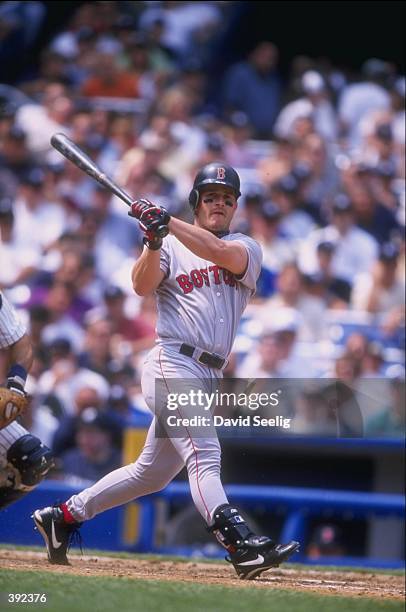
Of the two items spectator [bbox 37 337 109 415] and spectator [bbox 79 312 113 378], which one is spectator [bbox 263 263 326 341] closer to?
spectator [bbox 79 312 113 378]

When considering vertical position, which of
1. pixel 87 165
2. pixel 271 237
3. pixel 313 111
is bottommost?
pixel 87 165

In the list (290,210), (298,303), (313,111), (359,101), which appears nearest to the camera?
(298,303)

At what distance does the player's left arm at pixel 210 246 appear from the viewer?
3.68 metres

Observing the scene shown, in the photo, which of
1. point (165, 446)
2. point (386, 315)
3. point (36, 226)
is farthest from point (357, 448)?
point (36, 226)

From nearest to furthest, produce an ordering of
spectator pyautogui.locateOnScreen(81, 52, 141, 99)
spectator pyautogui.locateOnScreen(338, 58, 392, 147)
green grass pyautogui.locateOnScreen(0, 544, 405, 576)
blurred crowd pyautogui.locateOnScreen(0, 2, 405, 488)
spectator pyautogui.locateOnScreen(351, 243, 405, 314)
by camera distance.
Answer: green grass pyautogui.locateOnScreen(0, 544, 405, 576)
blurred crowd pyautogui.locateOnScreen(0, 2, 405, 488)
spectator pyautogui.locateOnScreen(351, 243, 405, 314)
spectator pyautogui.locateOnScreen(338, 58, 392, 147)
spectator pyautogui.locateOnScreen(81, 52, 141, 99)

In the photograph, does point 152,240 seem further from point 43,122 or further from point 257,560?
point 43,122

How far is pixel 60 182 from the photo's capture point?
789 cm

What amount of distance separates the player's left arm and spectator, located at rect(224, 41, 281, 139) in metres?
5.58

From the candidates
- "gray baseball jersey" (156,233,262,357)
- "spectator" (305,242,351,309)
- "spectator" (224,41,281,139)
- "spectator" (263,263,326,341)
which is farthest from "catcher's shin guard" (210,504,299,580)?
"spectator" (224,41,281,139)

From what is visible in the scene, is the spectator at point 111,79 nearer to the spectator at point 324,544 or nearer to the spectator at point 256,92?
the spectator at point 256,92

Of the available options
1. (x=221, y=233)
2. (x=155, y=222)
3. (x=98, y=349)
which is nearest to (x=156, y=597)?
(x=155, y=222)

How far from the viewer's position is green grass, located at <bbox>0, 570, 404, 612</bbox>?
3242 mm

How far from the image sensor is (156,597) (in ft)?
11.1

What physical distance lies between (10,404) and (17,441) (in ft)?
0.64
